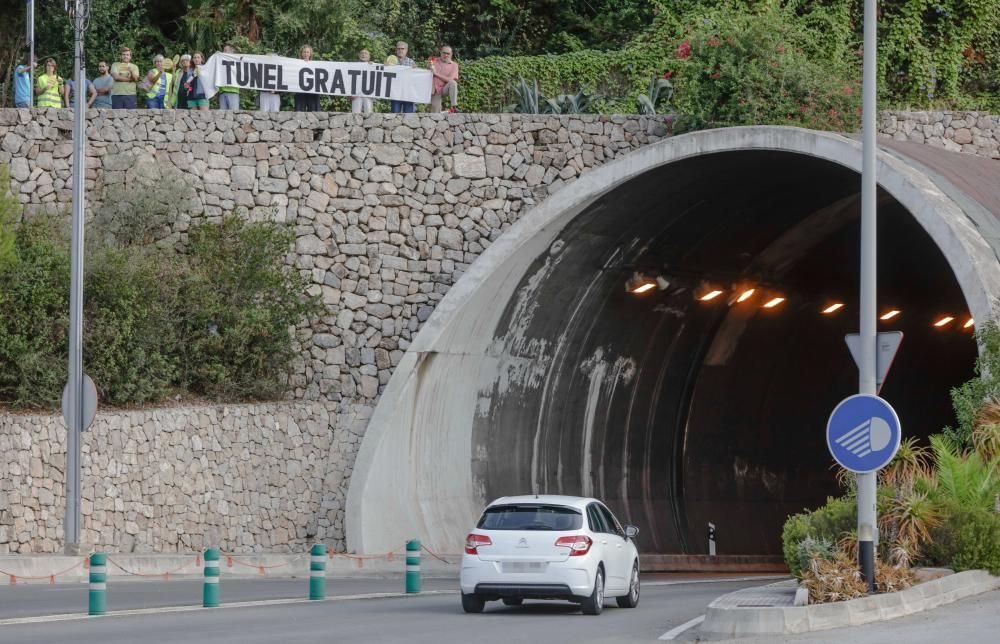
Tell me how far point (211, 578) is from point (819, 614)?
7264mm

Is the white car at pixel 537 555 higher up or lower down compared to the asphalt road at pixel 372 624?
higher up

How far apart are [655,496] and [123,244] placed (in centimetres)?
1327

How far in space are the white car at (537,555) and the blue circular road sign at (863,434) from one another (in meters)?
3.28

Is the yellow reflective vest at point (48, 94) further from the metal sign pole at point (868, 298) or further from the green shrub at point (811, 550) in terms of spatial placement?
the green shrub at point (811, 550)

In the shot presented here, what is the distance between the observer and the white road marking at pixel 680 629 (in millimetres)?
14812

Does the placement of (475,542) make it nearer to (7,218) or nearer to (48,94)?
(7,218)

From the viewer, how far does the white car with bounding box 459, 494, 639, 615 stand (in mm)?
16938

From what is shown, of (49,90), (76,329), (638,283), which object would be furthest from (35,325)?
(638,283)

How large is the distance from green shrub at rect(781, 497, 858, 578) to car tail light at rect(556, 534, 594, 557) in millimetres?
2486

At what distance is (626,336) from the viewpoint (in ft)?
105

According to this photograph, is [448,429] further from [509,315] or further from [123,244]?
[123,244]

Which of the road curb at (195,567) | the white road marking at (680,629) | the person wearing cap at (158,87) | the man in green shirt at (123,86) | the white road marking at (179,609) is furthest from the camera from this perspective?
the person wearing cap at (158,87)

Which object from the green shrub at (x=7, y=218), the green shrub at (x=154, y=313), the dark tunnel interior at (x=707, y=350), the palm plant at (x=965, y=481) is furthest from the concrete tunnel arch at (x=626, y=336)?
the green shrub at (x=7, y=218)

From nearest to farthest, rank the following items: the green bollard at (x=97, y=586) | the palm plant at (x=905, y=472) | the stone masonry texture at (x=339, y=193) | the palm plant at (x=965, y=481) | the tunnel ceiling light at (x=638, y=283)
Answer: the green bollard at (x=97, y=586) → the palm plant at (x=905, y=472) → the palm plant at (x=965, y=481) → the stone masonry texture at (x=339, y=193) → the tunnel ceiling light at (x=638, y=283)
